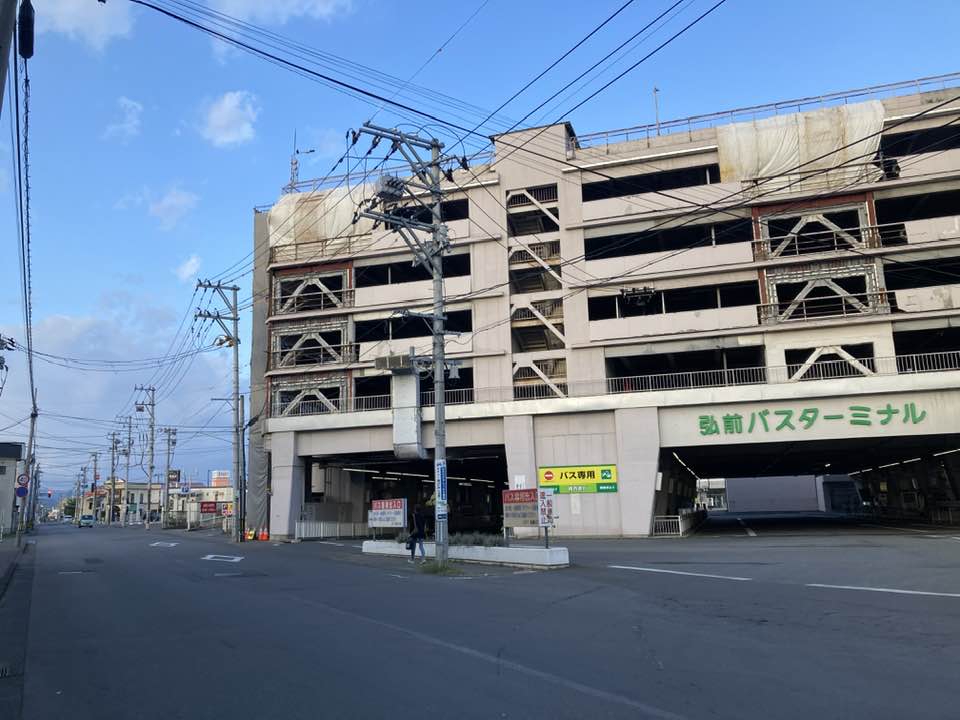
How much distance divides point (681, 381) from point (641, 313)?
4886 millimetres

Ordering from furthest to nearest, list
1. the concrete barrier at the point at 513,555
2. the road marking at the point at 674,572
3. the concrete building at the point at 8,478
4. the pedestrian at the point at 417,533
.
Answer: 1. the concrete building at the point at 8,478
2. the pedestrian at the point at 417,533
3. the concrete barrier at the point at 513,555
4. the road marking at the point at 674,572

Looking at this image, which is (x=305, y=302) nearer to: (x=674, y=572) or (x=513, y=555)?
(x=513, y=555)

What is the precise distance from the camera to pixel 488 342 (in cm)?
3716

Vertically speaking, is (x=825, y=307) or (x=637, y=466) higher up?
(x=825, y=307)

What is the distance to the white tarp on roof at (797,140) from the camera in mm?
32594

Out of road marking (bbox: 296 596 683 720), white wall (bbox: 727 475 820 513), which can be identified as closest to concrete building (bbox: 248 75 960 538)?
road marking (bbox: 296 596 683 720)

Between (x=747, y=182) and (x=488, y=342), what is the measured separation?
46.9 ft

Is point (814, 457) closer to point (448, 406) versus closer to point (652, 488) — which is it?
point (652, 488)

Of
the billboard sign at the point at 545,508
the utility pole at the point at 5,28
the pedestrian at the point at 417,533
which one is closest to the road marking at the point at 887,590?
the billboard sign at the point at 545,508

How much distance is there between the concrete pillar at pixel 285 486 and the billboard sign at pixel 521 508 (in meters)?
20.3

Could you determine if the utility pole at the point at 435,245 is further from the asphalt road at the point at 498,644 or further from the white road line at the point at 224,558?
the white road line at the point at 224,558

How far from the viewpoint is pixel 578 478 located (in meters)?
34.5

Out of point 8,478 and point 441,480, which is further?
point 8,478

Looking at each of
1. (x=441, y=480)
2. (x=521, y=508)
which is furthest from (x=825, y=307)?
(x=441, y=480)
